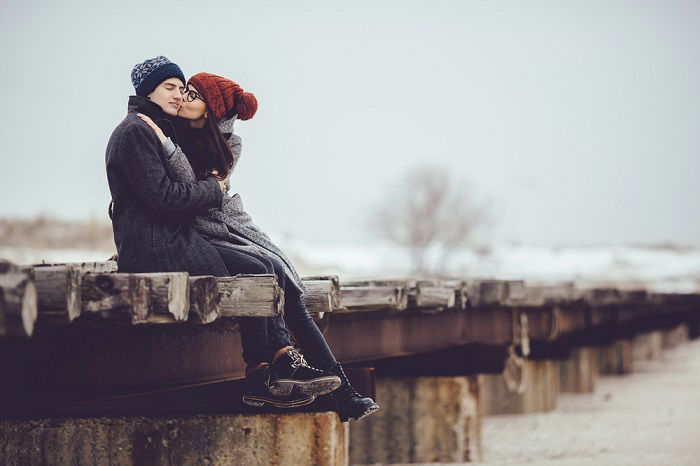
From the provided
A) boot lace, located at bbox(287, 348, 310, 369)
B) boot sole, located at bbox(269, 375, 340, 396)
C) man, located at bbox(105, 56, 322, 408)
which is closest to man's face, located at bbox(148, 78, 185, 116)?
man, located at bbox(105, 56, 322, 408)

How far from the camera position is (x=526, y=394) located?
14289 millimetres

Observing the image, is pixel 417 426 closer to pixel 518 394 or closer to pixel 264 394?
pixel 518 394

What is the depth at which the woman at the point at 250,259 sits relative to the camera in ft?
16.2

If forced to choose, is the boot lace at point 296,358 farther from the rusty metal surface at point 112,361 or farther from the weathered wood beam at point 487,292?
the weathered wood beam at point 487,292

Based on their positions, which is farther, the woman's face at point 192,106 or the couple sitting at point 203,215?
the woman's face at point 192,106

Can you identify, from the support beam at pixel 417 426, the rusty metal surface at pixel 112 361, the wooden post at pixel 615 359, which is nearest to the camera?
the rusty metal surface at pixel 112 361

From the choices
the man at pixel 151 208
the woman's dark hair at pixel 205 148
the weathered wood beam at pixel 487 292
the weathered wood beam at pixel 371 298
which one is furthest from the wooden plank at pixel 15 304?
the weathered wood beam at pixel 487 292

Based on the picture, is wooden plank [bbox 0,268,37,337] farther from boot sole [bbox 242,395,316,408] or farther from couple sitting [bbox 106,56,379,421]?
boot sole [bbox 242,395,316,408]

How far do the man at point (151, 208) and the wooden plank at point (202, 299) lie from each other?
0.54 m

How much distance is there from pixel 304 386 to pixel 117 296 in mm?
1255

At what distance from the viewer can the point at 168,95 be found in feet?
17.1

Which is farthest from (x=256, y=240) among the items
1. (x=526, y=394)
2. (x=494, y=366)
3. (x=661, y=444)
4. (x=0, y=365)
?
(x=526, y=394)

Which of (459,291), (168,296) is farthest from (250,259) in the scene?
(459,291)

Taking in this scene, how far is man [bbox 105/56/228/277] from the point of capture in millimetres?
4832
